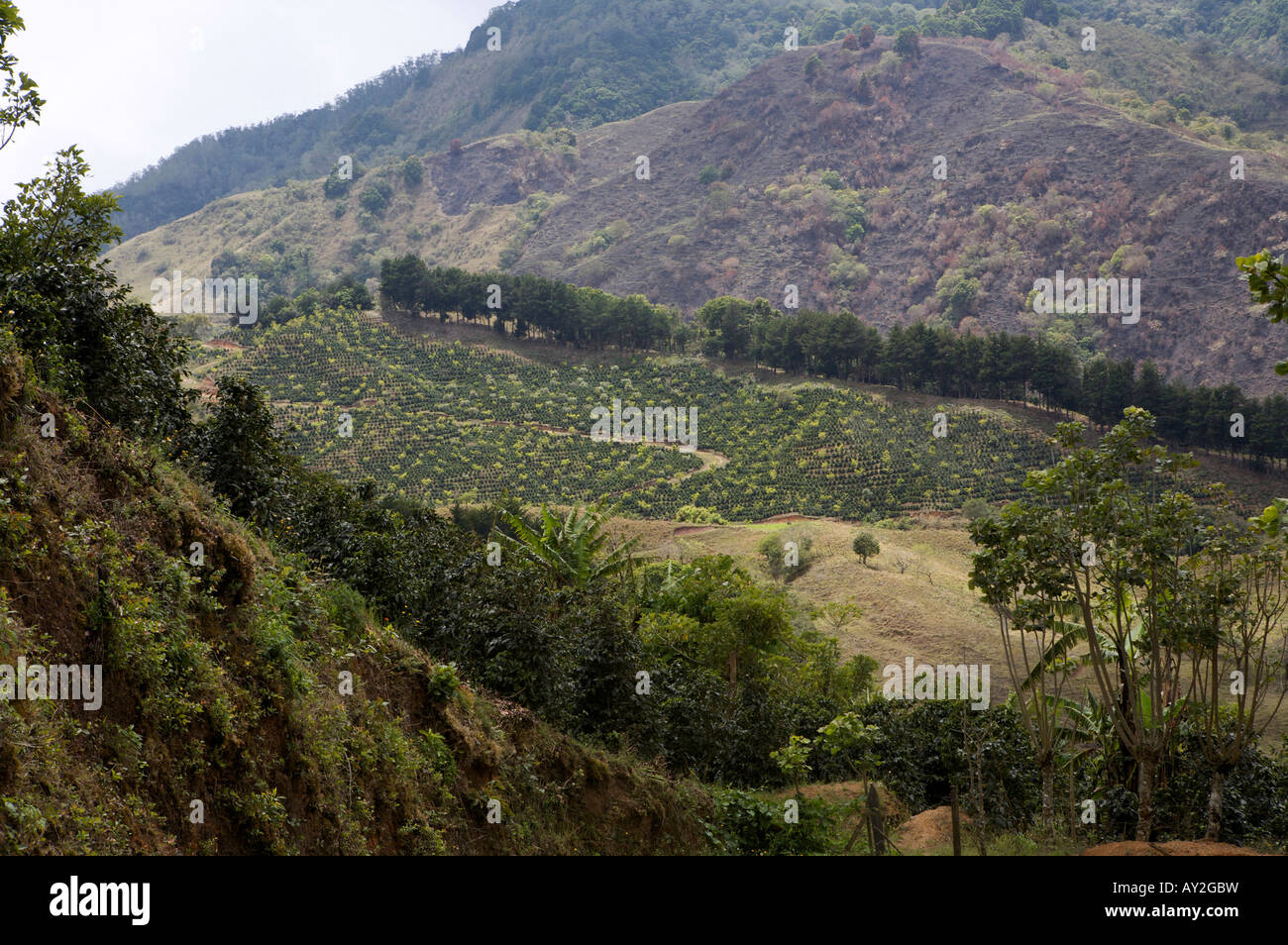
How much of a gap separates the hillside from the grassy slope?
99253 millimetres

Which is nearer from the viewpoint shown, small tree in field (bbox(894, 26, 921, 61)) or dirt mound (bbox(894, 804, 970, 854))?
dirt mound (bbox(894, 804, 970, 854))

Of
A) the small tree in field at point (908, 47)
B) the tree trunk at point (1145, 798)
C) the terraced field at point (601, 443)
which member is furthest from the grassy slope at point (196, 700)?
the small tree in field at point (908, 47)

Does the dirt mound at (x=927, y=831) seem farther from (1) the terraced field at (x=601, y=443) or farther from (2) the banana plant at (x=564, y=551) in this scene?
(1) the terraced field at (x=601, y=443)

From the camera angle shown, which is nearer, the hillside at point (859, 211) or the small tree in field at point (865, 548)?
the small tree in field at point (865, 548)

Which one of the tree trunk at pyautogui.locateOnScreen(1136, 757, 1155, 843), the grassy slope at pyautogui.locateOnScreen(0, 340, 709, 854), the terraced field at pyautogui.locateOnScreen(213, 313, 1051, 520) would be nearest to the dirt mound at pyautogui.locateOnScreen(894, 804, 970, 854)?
the tree trunk at pyautogui.locateOnScreen(1136, 757, 1155, 843)

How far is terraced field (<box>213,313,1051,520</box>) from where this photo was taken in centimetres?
5706

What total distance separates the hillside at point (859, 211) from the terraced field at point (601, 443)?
46657 mm

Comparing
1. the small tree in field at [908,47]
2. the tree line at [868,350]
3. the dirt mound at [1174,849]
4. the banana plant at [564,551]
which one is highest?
the small tree in field at [908,47]

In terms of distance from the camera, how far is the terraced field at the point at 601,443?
187 ft

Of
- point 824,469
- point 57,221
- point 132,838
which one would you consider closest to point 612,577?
point 57,221

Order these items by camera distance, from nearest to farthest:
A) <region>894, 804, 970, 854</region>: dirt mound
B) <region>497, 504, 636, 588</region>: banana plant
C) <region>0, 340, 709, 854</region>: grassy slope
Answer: <region>0, 340, 709, 854</region>: grassy slope
<region>894, 804, 970, 854</region>: dirt mound
<region>497, 504, 636, 588</region>: banana plant

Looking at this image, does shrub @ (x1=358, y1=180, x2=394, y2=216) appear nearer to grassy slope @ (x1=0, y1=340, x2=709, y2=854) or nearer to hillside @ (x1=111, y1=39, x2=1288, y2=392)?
hillside @ (x1=111, y1=39, x2=1288, y2=392)

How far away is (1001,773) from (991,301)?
104 metres

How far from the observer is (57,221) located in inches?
409
